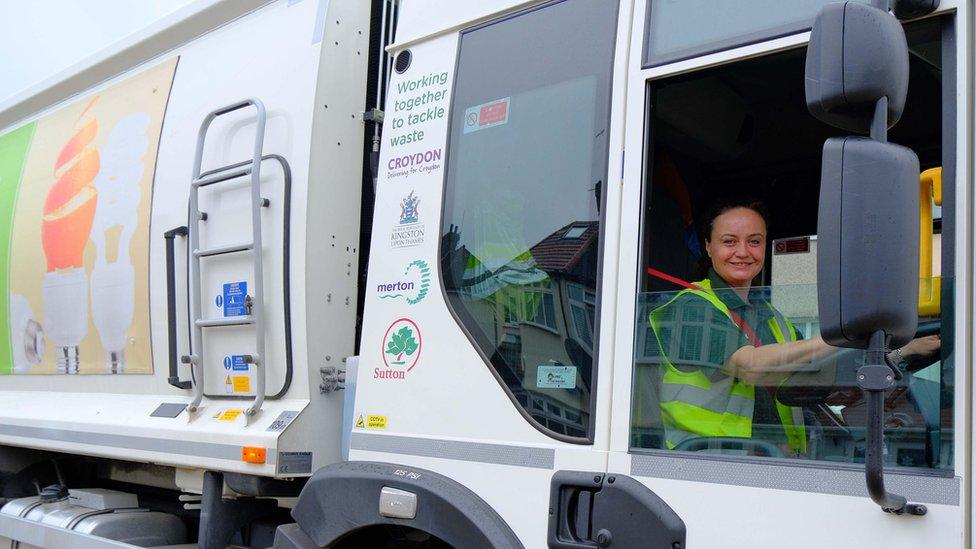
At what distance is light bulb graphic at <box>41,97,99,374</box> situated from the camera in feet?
14.6

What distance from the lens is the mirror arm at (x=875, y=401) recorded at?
5.36 ft

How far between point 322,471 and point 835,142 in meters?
1.83

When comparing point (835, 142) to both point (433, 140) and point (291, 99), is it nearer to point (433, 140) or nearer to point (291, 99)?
point (433, 140)

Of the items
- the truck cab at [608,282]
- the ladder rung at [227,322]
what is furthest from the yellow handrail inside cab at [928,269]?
the ladder rung at [227,322]

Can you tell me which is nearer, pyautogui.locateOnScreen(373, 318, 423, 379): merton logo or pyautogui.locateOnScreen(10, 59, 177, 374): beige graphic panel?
pyautogui.locateOnScreen(373, 318, 423, 379): merton logo

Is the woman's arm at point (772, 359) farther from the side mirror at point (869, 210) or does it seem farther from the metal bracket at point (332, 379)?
the metal bracket at point (332, 379)

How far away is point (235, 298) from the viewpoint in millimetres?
3492

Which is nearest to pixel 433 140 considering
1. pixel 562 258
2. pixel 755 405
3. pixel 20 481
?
pixel 562 258

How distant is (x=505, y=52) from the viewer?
2736mm

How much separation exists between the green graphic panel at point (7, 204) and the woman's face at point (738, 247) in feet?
13.3

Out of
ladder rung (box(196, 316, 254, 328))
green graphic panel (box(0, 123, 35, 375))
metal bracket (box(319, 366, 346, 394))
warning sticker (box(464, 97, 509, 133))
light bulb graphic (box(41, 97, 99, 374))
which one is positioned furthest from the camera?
green graphic panel (box(0, 123, 35, 375))

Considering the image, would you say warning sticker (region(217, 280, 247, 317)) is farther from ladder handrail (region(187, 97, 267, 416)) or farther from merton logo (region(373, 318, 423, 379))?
merton logo (region(373, 318, 423, 379))

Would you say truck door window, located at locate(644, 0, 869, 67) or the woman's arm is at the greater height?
truck door window, located at locate(644, 0, 869, 67)

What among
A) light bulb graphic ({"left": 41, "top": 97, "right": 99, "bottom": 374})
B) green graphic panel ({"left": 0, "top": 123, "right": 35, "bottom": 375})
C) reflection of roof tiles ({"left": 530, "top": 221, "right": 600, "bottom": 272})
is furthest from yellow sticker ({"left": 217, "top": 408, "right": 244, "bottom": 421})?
green graphic panel ({"left": 0, "top": 123, "right": 35, "bottom": 375})
